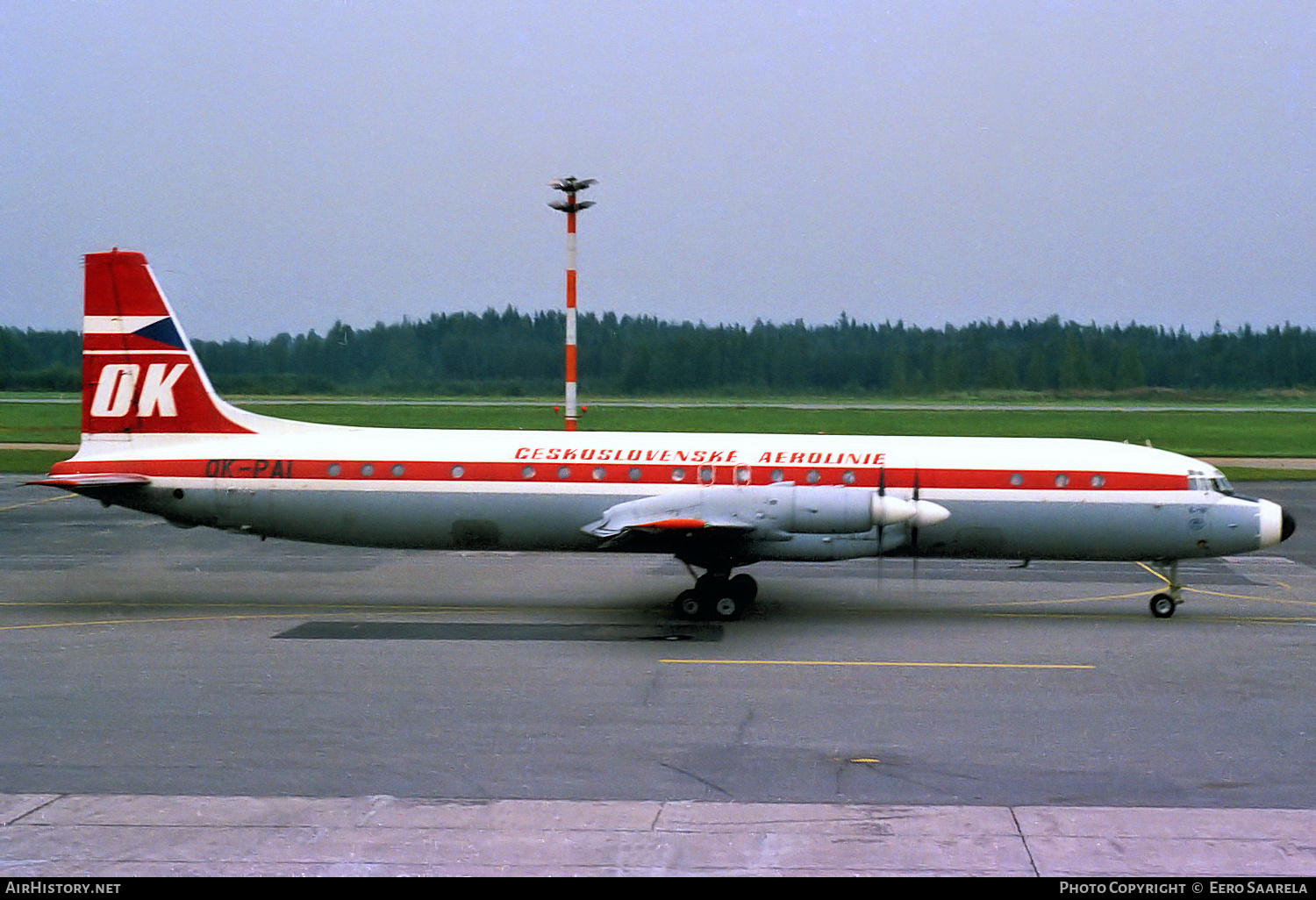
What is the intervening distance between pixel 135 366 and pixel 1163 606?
17752 mm

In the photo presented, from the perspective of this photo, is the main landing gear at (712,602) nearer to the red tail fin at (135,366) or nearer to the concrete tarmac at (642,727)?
the concrete tarmac at (642,727)

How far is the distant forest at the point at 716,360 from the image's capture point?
42969 mm

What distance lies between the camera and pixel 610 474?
63.2 feet

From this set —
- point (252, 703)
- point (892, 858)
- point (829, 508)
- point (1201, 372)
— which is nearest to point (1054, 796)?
point (892, 858)

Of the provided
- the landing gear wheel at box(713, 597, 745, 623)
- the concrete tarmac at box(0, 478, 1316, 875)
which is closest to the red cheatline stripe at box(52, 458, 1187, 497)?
the landing gear wheel at box(713, 597, 745, 623)

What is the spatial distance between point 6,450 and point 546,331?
71.4ft

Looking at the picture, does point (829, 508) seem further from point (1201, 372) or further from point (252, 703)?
point (1201, 372)

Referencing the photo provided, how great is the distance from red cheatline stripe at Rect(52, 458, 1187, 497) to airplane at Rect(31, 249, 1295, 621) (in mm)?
27

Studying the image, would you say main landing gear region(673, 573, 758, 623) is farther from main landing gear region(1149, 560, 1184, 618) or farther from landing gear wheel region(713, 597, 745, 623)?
main landing gear region(1149, 560, 1184, 618)

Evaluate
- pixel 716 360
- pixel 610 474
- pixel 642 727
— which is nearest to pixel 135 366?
pixel 610 474

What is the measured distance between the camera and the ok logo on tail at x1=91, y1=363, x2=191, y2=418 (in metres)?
20.2

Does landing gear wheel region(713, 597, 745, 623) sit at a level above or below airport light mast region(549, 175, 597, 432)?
below

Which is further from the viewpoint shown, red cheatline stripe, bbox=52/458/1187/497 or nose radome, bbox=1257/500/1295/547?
red cheatline stripe, bbox=52/458/1187/497

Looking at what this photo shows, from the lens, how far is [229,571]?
23047mm
